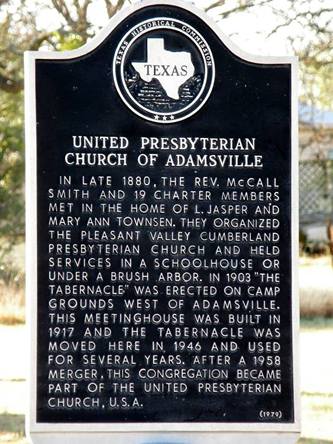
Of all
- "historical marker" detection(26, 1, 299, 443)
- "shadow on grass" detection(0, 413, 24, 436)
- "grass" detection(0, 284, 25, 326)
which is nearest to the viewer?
"historical marker" detection(26, 1, 299, 443)

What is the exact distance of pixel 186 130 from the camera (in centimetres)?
633

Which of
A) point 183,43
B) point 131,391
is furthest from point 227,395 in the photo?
point 183,43

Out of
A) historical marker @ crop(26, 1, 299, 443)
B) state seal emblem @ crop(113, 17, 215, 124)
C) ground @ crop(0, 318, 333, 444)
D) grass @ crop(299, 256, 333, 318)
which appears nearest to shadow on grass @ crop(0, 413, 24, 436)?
ground @ crop(0, 318, 333, 444)

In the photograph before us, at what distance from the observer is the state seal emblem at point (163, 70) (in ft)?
20.7

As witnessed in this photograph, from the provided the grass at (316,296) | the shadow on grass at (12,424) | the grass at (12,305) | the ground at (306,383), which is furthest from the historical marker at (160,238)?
the grass at (316,296)

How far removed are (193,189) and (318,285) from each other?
41.6 feet

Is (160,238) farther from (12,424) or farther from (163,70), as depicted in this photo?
(12,424)

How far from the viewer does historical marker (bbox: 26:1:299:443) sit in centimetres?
620

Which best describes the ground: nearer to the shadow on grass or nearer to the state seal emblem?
the shadow on grass

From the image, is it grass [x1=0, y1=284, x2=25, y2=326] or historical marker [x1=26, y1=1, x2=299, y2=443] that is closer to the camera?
historical marker [x1=26, y1=1, x2=299, y2=443]

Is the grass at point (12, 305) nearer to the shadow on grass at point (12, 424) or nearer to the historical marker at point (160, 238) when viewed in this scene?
the shadow on grass at point (12, 424)

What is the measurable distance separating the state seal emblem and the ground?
5.06 feet

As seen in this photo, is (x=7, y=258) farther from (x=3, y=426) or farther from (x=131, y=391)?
(x=131, y=391)

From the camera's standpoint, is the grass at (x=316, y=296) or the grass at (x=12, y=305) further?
the grass at (x=316, y=296)
